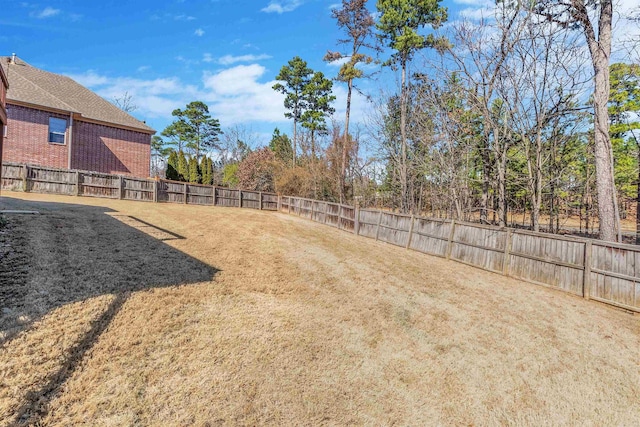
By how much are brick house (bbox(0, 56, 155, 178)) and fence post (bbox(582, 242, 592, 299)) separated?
21605 millimetres

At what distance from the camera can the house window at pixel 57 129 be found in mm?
15695

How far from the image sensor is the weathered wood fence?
630cm

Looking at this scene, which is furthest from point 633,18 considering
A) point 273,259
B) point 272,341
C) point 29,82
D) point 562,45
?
point 29,82

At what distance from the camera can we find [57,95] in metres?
17.2

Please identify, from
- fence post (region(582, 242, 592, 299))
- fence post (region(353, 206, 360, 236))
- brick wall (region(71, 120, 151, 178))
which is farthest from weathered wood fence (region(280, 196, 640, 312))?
brick wall (region(71, 120, 151, 178))

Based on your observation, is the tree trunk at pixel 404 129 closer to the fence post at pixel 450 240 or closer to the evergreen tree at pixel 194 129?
the fence post at pixel 450 240

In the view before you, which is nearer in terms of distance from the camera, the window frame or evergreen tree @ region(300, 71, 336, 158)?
the window frame

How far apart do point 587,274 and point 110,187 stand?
1870cm

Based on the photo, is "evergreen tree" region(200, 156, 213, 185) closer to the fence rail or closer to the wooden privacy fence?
the wooden privacy fence

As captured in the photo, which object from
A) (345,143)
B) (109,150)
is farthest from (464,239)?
(109,150)

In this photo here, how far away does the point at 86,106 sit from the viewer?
18047 mm

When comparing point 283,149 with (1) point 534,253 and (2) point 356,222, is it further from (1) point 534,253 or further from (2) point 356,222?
(1) point 534,253

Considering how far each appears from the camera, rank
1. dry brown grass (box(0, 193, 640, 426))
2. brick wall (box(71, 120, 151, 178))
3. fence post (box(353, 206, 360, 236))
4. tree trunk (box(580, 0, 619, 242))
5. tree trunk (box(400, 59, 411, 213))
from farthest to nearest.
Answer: brick wall (box(71, 120, 151, 178)), tree trunk (box(400, 59, 411, 213)), fence post (box(353, 206, 360, 236)), tree trunk (box(580, 0, 619, 242)), dry brown grass (box(0, 193, 640, 426))

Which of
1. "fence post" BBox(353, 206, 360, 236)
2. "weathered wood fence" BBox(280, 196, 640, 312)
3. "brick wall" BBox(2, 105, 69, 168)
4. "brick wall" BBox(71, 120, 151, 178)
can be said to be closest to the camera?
"weathered wood fence" BBox(280, 196, 640, 312)
